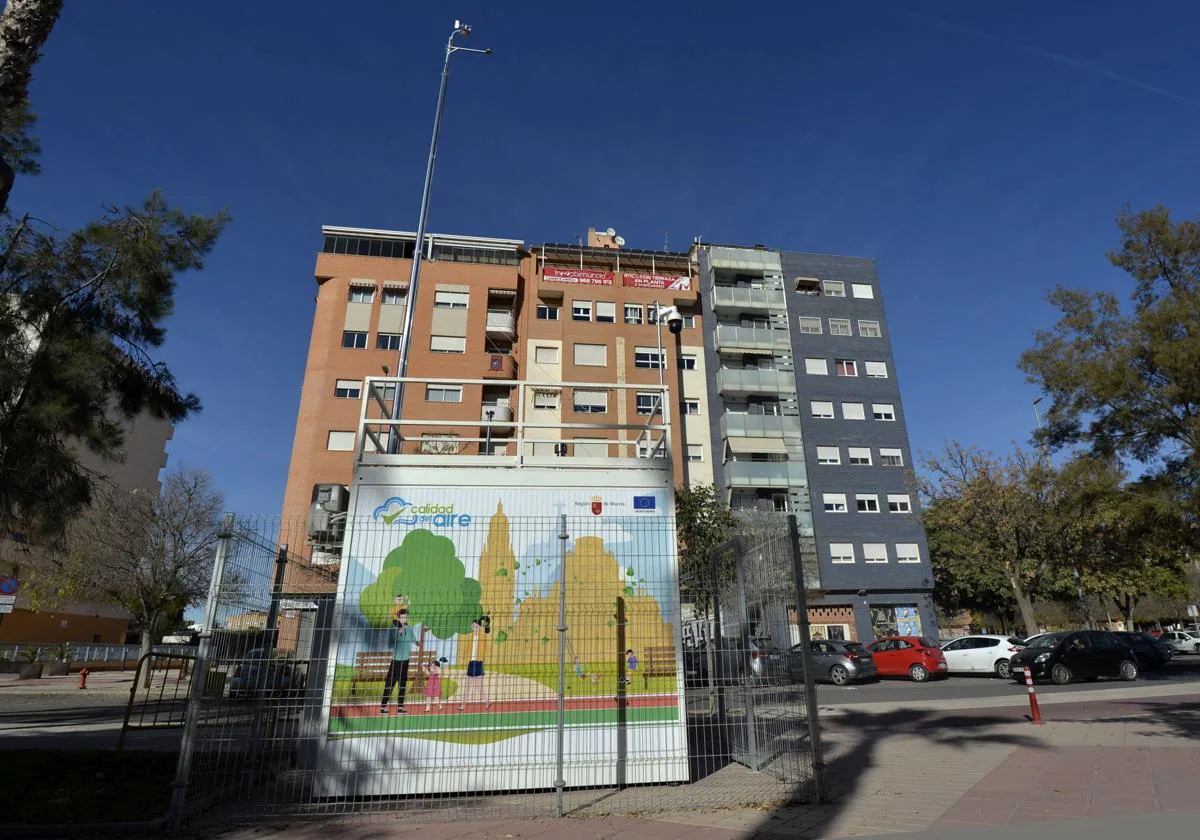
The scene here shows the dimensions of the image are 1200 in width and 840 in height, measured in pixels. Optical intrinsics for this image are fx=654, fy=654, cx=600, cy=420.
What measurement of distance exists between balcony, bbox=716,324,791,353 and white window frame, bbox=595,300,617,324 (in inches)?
266

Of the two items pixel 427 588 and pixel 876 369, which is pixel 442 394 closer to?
pixel 876 369

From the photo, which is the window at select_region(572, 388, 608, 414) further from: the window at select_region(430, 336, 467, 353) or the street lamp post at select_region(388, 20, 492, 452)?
the street lamp post at select_region(388, 20, 492, 452)

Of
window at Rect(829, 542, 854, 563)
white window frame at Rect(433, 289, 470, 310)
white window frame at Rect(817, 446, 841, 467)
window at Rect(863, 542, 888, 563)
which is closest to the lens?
window at Rect(829, 542, 854, 563)

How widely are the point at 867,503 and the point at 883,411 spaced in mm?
6341

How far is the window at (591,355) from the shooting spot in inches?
1545

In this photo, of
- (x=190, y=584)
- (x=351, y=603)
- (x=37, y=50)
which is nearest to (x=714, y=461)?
(x=190, y=584)

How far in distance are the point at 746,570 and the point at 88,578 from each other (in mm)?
29952

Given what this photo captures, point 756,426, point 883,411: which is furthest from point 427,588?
point 883,411

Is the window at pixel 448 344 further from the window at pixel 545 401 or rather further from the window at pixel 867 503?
the window at pixel 867 503

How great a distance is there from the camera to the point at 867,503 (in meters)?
38.8

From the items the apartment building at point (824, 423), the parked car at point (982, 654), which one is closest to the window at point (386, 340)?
the apartment building at point (824, 423)

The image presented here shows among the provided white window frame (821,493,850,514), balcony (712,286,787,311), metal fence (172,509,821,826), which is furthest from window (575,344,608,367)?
metal fence (172,509,821,826)

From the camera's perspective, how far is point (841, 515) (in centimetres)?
3828

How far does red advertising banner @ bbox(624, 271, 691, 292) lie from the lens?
41938 mm
